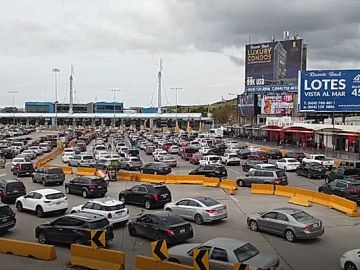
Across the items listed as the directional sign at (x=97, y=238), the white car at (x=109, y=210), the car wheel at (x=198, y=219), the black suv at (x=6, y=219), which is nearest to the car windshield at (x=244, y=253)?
the directional sign at (x=97, y=238)

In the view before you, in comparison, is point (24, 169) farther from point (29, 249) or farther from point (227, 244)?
point (227, 244)

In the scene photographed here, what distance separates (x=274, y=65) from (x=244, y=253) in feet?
272

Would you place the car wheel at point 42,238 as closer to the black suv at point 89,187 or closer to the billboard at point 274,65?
the black suv at point 89,187

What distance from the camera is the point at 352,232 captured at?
19.7 meters

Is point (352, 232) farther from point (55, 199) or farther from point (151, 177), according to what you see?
point (151, 177)

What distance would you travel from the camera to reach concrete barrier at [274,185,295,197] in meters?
28.1

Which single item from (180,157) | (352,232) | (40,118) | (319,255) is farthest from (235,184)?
(40,118)

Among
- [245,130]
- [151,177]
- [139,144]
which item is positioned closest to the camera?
[151,177]

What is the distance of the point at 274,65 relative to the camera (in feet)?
304

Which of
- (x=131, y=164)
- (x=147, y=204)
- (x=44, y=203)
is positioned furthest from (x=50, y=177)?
(x=147, y=204)

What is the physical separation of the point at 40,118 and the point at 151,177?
16744cm

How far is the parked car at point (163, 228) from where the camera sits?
17.1 metres

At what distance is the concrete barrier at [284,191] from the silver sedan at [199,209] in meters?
7.89

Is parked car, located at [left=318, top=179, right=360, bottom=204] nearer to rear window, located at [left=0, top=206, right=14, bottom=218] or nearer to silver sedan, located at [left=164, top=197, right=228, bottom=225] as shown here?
silver sedan, located at [left=164, top=197, right=228, bottom=225]
